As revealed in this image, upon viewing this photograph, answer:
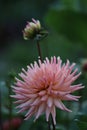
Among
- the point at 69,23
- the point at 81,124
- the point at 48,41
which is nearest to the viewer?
the point at 81,124

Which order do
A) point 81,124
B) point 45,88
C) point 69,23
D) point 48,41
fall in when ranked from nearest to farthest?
point 45,88 < point 81,124 < point 69,23 < point 48,41

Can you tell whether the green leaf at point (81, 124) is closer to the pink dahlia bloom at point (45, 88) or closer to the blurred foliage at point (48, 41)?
the blurred foliage at point (48, 41)

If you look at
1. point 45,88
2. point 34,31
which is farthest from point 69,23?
point 45,88

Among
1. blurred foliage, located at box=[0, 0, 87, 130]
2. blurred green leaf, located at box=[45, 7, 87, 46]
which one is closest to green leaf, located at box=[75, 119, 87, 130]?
blurred foliage, located at box=[0, 0, 87, 130]

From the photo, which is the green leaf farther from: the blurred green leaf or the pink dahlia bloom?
the blurred green leaf

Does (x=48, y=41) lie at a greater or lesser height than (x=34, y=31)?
greater

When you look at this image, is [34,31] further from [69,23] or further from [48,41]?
[48,41]

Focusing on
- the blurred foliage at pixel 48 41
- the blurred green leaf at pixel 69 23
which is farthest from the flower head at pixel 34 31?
the blurred green leaf at pixel 69 23
